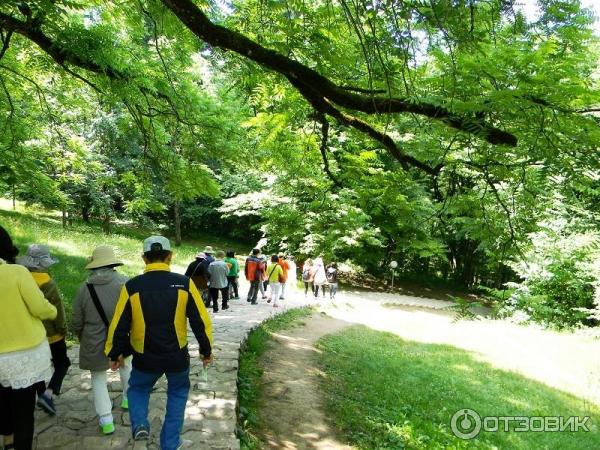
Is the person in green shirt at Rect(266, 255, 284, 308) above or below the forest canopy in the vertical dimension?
below

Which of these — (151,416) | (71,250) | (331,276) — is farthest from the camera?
(331,276)

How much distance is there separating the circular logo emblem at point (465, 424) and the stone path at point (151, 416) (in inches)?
132

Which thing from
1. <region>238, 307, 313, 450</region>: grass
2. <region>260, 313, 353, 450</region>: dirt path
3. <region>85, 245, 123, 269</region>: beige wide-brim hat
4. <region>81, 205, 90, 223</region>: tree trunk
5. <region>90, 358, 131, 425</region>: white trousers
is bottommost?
<region>260, 313, 353, 450</region>: dirt path

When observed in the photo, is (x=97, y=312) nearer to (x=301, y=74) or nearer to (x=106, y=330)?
(x=106, y=330)

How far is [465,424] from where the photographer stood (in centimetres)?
652

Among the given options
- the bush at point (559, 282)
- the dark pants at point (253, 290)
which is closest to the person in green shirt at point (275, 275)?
the dark pants at point (253, 290)

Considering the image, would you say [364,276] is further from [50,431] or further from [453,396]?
[50,431]

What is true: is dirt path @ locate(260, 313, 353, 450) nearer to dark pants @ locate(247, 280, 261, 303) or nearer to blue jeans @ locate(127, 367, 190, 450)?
blue jeans @ locate(127, 367, 190, 450)

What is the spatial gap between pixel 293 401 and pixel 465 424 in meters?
2.64

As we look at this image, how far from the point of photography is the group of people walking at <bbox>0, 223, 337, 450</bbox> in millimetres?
2939

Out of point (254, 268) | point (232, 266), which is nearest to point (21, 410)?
point (232, 266)

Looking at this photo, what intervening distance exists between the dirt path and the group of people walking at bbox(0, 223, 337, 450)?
206 cm

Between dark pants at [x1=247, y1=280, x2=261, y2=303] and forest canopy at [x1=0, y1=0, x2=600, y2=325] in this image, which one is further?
dark pants at [x1=247, y1=280, x2=261, y2=303]

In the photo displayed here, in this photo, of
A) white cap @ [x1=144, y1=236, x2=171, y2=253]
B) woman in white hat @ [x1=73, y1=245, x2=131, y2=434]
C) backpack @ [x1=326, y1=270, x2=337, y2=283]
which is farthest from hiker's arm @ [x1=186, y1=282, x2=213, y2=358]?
backpack @ [x1=326, y1=270, x2=337, y2=283]
